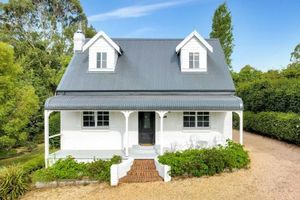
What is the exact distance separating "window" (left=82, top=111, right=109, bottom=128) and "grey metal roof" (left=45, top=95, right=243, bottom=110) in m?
1.21

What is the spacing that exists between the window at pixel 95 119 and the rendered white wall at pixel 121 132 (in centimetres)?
28

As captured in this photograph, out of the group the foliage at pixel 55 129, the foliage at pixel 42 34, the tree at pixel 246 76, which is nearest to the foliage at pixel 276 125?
the tree at pixel 246 76

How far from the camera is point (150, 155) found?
14391mm

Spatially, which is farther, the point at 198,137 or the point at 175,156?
the point at 198,137

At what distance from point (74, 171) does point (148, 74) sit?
8279 mm

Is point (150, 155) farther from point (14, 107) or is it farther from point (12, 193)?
point (14, 107)

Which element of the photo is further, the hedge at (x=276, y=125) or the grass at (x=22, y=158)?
the grass at (x=22, y=158)

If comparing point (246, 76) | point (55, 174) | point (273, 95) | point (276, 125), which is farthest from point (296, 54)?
point (55, 174)

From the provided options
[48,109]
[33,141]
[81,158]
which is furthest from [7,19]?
[81,158]

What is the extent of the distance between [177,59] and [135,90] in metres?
4.27

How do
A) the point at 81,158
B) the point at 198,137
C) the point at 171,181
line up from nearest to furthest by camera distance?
the point at 171,181 → the point at 81,158 → the point at 198,137

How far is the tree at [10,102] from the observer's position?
1499 cm

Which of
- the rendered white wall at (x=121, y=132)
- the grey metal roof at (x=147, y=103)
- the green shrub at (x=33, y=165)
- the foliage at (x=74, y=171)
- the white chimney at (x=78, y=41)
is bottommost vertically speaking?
the green shrub at (x=33, y=165)

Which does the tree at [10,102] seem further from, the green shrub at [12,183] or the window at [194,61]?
the window at [194,61]
